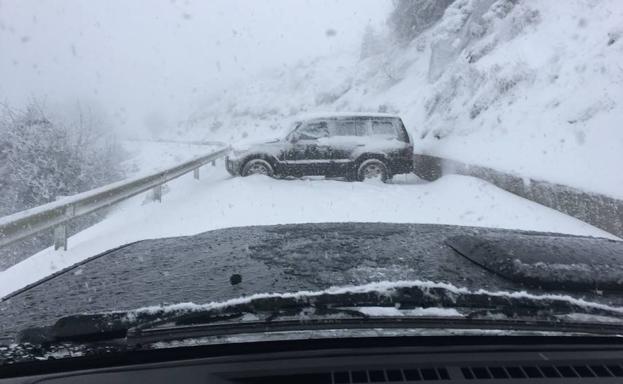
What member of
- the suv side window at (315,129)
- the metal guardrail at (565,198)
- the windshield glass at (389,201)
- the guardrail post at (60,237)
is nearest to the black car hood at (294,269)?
the windshield glass at (389,201)

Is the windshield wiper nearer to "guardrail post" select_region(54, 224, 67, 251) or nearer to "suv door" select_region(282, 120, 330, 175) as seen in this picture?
"guardrail post" select_region(54, 224, 67, 251)

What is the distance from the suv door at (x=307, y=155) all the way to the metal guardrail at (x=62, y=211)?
13.1ft

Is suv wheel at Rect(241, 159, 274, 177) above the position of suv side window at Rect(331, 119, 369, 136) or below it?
below

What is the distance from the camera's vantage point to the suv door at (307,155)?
13.5 metres

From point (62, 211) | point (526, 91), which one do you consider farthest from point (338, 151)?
point (62, 211)

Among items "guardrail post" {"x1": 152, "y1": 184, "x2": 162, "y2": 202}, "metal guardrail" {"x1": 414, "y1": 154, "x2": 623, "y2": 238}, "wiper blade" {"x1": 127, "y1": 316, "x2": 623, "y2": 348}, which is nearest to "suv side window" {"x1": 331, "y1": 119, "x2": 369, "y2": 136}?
"metal guardrail" {"x1": 414, "y1": 154, "x2": 623, "y2": 238}

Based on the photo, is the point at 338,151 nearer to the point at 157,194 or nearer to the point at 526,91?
the point at 157,194

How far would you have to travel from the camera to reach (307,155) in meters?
13.5

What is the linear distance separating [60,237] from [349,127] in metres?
8.41

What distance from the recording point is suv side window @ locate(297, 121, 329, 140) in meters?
13.6

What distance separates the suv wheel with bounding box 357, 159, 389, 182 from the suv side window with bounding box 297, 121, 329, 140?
1.33 m

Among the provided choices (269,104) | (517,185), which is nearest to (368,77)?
(269,104)

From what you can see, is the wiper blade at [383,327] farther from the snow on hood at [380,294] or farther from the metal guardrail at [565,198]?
the metal guardrail at [565,198]

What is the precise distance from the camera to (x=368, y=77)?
37875 mm
